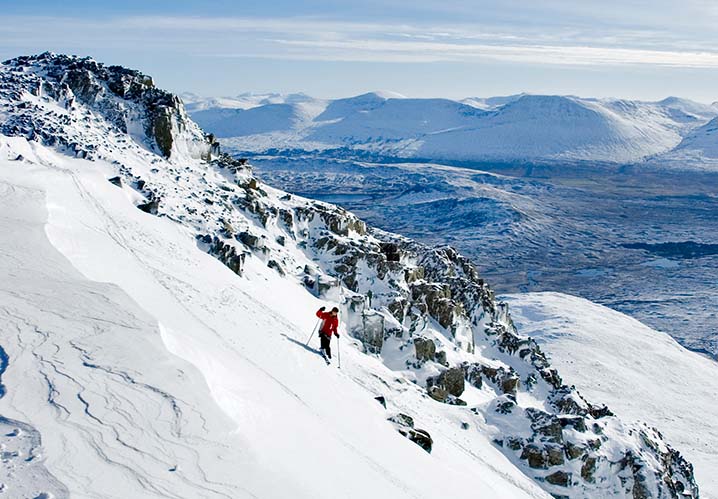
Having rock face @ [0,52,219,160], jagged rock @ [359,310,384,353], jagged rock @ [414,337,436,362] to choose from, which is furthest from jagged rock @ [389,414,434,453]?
rock face @ [0,52,219,160]

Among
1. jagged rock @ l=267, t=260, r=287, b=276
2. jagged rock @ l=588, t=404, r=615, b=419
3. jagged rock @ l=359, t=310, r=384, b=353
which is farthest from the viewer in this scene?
jagged rock @ l=588, t=404, r=615, b=419

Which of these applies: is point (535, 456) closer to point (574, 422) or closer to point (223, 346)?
point (574, 422)

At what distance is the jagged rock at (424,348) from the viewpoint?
104ft

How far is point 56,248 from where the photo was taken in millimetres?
17234

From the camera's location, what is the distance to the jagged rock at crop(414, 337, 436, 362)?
104 ft

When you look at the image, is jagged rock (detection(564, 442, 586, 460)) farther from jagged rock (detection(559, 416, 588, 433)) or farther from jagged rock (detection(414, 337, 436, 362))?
jagged rock (detection(414, 337, 436, 362))

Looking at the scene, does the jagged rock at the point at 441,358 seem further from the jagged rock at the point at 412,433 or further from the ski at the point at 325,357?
the jagged rock at the point at 412,433

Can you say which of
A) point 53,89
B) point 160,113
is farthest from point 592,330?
point 53,89

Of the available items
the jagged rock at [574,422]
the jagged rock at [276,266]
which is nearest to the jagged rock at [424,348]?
Result: the jagged rock at [574,422]

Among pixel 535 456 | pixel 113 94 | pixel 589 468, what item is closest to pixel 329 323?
pixel 535 456

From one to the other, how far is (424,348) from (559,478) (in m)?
9.24

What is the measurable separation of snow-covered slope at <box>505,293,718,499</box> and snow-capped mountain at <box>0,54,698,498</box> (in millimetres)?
16093

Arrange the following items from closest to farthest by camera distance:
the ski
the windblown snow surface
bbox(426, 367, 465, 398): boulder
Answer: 1. the windblown snow surface
2. the ski
3. bbox(426, 367, 465, 398): boulder

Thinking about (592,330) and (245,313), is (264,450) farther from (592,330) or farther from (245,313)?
(592,330)
